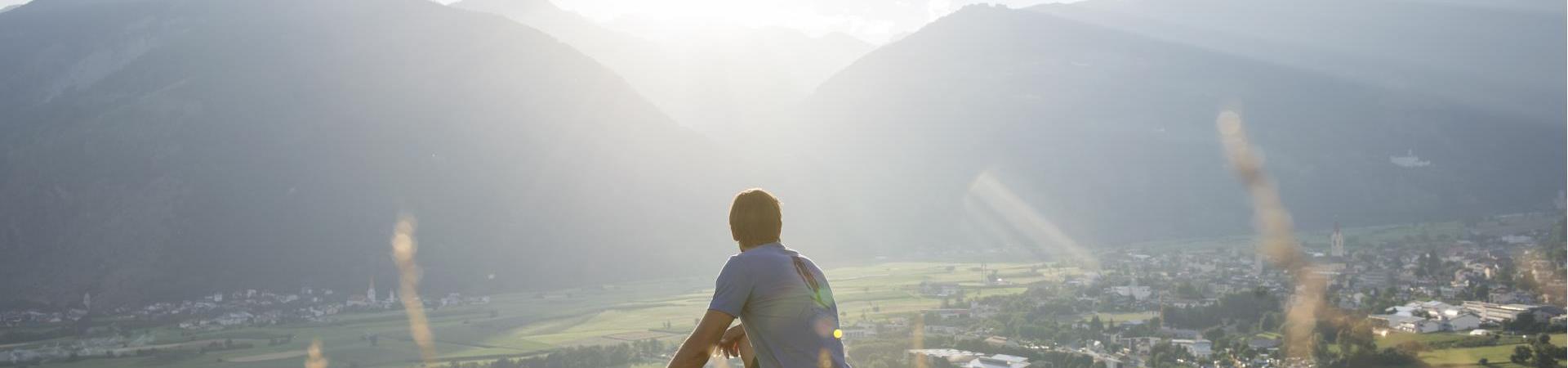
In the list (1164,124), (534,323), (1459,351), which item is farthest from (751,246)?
(1164,124)

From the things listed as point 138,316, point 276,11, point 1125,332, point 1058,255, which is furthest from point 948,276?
point 276,11

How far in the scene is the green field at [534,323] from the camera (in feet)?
117

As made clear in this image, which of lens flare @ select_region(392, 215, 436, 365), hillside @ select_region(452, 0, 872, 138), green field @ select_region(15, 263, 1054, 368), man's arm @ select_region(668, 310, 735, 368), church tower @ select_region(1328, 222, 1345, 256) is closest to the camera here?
man's arm @ select_region(668, 310, 735, 368)

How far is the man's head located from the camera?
12.9 feet

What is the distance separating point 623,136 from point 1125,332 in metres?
54.0

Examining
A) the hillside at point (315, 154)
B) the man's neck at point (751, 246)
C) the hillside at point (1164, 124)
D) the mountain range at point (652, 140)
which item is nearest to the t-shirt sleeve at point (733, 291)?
the man's neck at point (751, 246)

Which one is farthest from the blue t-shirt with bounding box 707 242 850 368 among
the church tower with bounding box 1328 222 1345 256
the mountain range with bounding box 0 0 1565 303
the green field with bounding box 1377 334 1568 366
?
the church tower with bounding box 1328 222 1345 256

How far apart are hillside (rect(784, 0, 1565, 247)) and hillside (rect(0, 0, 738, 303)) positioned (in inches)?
1176

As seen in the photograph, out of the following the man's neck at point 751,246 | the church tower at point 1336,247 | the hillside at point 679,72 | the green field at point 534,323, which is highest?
the hillside at point 679,72

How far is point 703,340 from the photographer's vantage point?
3701mm

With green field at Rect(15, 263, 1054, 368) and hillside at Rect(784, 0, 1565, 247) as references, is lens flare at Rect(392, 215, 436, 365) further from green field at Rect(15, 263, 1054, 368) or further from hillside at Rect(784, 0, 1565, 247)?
hillside at Rect(784, 0, 1565, 247)

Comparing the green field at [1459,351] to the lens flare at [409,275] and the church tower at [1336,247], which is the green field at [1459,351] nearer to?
the church tower at [1336,247]

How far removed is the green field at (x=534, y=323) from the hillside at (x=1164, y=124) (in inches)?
1471

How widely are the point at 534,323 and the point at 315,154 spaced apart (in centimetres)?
2971
